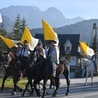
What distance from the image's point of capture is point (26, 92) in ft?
62.6

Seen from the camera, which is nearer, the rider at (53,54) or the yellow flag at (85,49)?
the rider at (53,54)

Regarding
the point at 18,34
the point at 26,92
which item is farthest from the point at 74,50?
the point at 26,92

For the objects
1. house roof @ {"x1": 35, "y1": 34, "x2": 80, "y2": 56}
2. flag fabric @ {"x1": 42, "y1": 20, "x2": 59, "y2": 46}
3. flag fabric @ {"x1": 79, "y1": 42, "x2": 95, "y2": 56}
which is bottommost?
house roof @ {"x1": 35, "y1": 34, "x2": 80, "y2": 56}

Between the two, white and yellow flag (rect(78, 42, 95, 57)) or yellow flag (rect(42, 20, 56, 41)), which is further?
white and yellow flag (rect(78, 42, 95, 57))

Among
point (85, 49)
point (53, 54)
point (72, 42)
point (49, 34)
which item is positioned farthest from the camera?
point (72, 42)

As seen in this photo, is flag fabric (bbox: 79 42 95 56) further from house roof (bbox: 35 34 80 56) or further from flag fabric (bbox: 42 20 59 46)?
house roof (bbox: 35 34 80 56)

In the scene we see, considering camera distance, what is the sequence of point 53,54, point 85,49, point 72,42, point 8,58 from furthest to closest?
1. point 72,42
2. point 85,49
3. point 53,54
4. point 8,58

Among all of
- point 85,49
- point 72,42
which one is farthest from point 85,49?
point 72,42

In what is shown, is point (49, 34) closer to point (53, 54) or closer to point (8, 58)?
point (53, 54)

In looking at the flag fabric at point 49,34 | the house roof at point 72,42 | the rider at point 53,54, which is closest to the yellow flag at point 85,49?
the flag fabric at point 49,34

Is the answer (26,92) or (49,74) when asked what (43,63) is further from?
(26,92)

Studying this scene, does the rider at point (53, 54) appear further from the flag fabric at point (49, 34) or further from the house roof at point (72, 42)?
the house roof at point (72, 42)

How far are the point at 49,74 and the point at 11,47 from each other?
508cm

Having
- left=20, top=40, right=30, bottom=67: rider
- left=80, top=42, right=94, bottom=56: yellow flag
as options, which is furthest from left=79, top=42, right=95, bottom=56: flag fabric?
left=20, top=40, right=30, bottom=67: rider
